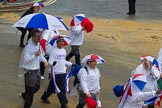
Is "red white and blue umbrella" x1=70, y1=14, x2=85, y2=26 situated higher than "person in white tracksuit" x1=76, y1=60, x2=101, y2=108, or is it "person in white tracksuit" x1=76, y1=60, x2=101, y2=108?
"red white and blue umbrella" x1=70, y1=14, x2=85, y2=26

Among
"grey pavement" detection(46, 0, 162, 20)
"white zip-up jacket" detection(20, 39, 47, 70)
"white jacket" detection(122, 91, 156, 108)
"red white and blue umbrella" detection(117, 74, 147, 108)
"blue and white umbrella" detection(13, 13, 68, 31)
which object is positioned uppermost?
"blue and white umbrella" detection(13, 13, 68, 31)

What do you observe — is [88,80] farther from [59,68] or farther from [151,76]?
[151,76]

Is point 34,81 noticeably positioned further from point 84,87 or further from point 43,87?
point 43,87

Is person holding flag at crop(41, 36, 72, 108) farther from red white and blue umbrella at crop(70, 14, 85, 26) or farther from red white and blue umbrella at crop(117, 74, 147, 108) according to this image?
red white and blue umbrella at crop(70, 14, 85, 26)

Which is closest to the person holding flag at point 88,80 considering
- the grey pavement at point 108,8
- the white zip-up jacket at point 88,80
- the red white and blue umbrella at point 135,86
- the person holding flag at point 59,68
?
the white zip-up jacket at point 88,80

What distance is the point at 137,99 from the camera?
7.73 metres

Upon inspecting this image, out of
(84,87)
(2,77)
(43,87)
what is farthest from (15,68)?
(84,87)

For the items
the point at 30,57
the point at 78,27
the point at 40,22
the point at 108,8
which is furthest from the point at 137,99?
the point at 108,8

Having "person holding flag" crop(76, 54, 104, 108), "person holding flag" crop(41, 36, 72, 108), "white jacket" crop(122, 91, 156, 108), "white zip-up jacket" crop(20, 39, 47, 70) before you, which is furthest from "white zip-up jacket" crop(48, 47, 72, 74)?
"white jacket" crop(122, 91, 156, 108)

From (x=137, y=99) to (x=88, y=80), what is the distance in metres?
1.18

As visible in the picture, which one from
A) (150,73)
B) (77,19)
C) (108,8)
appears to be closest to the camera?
(150,73)

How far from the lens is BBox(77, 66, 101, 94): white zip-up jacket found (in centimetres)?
838

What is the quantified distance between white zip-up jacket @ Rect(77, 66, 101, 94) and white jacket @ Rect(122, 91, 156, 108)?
86cm

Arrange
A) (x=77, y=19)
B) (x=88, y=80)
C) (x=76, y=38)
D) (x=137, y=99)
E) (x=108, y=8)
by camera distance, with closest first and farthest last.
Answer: (x=137, y=99) < (x=88, y=80) < (x=77, y=19) < (x=76, y=38) < (x=108, y=8)
